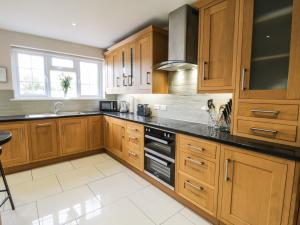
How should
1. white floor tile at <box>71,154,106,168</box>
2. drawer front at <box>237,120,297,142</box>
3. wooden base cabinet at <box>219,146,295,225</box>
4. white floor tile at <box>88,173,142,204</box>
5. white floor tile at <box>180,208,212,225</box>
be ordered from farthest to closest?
white floor tile at <box>71,154,106,168</box>, white floor tile at <box>88,173,142,204</box>, white floor tile at <box>180,208,212,225</box>, drawer front at <box>237,120,297,142</box>, wooden base cabinet at <box>219,146,295,225</box>

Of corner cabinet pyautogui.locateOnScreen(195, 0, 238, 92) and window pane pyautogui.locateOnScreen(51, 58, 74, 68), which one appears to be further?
window pane pyautogui.locateOnScreen(51, 58, 74, 68)

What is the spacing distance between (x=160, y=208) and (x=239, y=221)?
82 centimetres

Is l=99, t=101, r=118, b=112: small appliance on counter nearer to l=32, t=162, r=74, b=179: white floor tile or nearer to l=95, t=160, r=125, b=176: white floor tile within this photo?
l=95, t=160, r=125, b=176: white floor tile

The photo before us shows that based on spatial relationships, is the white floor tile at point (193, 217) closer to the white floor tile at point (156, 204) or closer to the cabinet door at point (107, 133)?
the white floor tile at point (156, 204)

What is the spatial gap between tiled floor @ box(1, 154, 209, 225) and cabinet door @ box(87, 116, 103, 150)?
2.30 feet

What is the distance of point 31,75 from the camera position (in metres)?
3.23

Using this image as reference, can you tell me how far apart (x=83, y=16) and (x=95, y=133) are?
214 cm

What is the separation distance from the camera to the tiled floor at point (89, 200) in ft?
5.62

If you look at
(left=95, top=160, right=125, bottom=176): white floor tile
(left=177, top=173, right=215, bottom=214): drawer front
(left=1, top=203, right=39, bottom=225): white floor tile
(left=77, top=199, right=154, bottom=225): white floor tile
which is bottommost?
(left=77, top=199, right=154, bottom=225): white floor tile

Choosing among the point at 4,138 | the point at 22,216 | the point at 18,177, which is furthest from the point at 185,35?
the point at 18,177

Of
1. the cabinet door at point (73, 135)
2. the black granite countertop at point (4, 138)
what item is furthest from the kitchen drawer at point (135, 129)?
the black granite countertop at point (4, 138)

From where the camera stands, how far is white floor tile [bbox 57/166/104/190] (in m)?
2.37

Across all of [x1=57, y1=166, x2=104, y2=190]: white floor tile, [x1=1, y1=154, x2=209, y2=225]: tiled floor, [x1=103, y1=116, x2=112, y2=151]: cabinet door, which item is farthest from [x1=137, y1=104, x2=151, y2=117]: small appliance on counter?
[x1=57, y1=166, x2=104, y2=190]: white floor tile

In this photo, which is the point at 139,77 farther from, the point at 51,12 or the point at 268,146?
the point at 268,146
